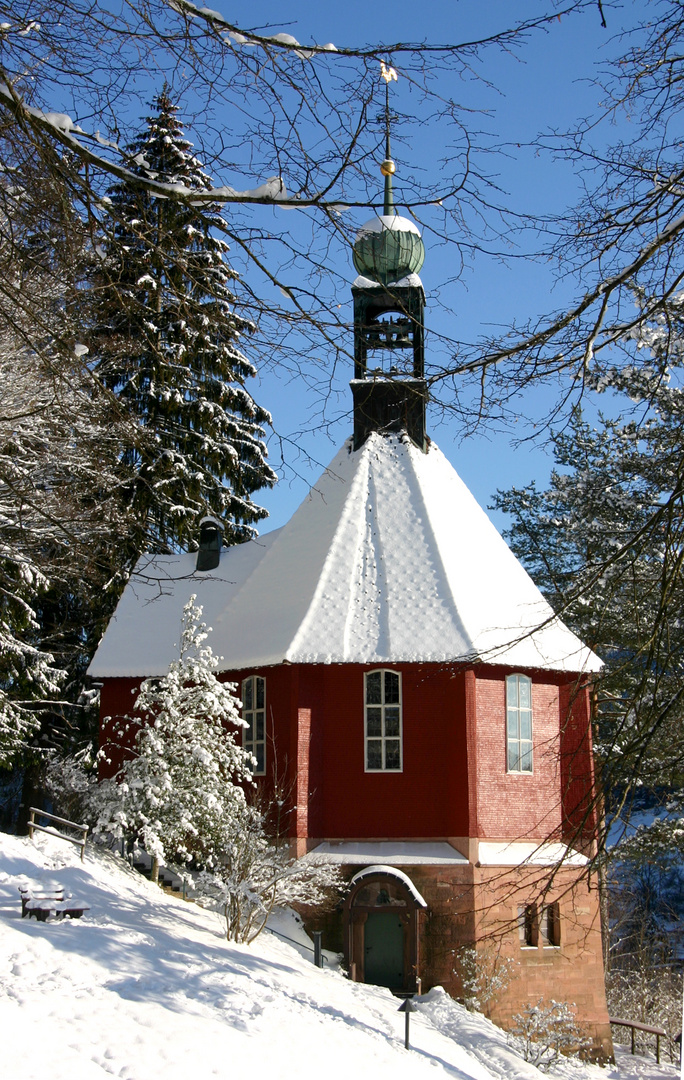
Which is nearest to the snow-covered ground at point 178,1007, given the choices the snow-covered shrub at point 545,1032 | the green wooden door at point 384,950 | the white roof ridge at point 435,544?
the snow-covered shrub at point 545,1032

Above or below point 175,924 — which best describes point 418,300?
above

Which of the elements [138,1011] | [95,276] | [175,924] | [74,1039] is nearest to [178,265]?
[95,276]

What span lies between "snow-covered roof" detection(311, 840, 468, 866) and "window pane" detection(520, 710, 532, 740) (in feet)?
8.05

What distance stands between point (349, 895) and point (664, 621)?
42.4 feet

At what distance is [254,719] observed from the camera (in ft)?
64.1

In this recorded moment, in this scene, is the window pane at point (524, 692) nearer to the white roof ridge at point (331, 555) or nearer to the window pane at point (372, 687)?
the window pane at point (372, 687)

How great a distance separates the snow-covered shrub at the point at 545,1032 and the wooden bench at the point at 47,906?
685cm

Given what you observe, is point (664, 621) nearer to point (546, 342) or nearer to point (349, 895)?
point (546, 342)

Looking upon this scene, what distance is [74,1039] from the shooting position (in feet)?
32.4

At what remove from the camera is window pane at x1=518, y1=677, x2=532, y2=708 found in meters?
18.6

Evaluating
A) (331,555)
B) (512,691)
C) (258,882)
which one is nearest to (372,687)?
(512,691)

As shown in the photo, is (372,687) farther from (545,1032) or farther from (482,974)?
(545,1032)

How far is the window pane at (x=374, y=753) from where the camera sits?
18.1m

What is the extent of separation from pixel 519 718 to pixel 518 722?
76mm
